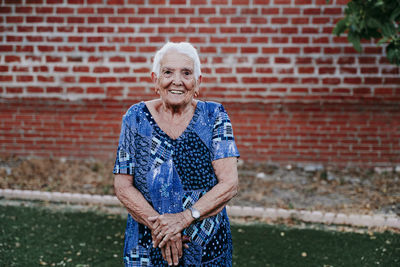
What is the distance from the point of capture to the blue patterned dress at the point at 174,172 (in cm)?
248

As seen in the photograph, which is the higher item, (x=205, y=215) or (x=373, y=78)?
(x=373, y=78)

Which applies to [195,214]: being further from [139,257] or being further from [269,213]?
[269,213]

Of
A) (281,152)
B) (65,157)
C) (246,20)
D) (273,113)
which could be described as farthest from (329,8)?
(65,157)

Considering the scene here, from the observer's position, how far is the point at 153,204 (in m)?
2.50

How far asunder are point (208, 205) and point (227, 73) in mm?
4506

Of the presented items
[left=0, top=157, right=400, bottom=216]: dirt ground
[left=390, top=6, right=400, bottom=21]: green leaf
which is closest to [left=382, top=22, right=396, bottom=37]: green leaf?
[left=390, top=6, right=400, bottom=21]: green leaf

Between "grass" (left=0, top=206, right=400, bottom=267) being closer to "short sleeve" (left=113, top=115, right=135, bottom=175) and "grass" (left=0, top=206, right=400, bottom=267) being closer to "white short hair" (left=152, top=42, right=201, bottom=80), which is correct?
"short sleeve" (left=113, top=115, right=135, bottom=175)

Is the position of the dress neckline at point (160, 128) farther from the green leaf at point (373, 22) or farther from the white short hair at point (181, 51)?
the green leaf at point (373, 22)

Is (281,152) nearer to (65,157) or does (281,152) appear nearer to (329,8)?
(329,8)

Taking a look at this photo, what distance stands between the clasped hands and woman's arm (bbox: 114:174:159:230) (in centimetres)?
4

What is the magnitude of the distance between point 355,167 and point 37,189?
14.9ft

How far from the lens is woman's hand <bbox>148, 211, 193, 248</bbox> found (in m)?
2.40

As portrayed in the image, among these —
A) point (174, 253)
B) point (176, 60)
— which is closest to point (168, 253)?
point (174, 253)

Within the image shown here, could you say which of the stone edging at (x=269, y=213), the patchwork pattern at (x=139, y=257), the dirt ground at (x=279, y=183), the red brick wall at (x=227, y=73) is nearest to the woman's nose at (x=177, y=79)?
the patchwork pattern at (x=139, y=257)
